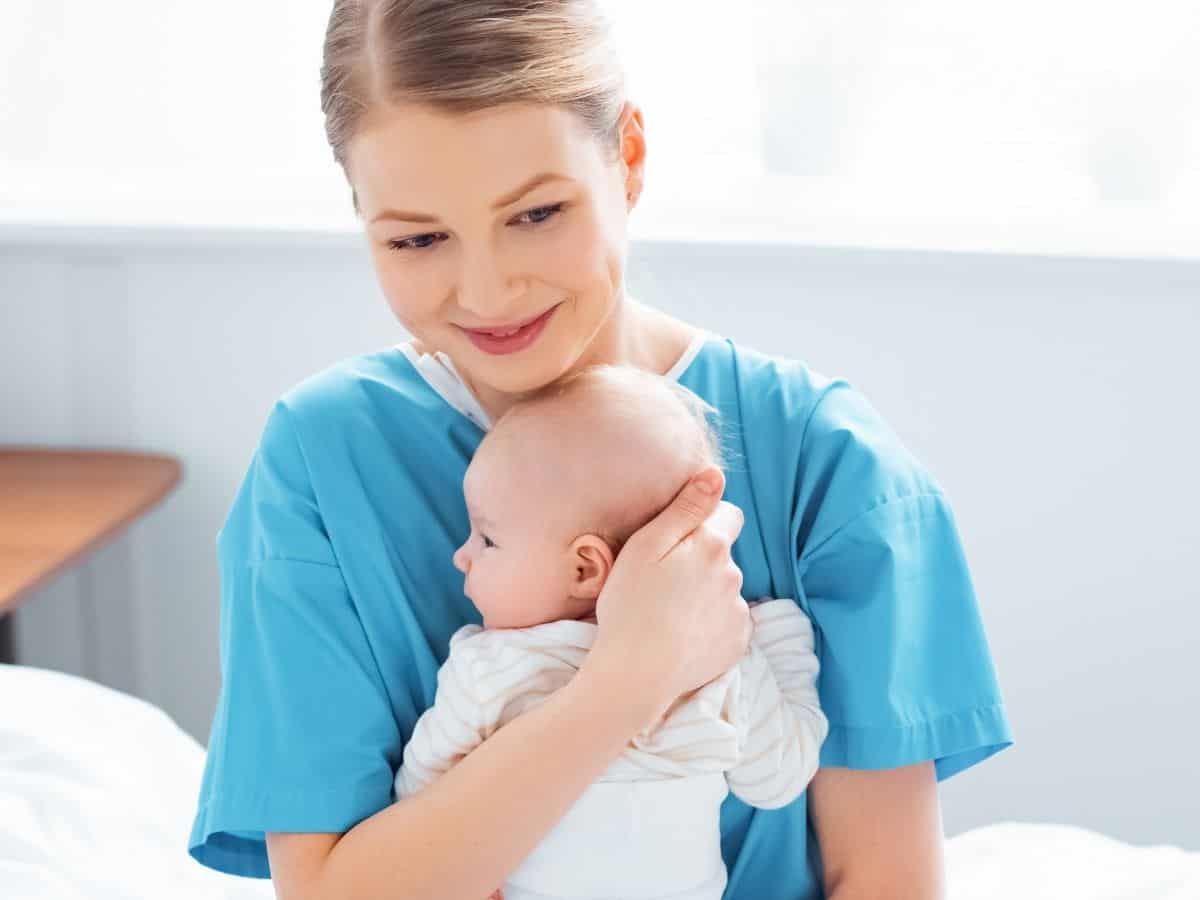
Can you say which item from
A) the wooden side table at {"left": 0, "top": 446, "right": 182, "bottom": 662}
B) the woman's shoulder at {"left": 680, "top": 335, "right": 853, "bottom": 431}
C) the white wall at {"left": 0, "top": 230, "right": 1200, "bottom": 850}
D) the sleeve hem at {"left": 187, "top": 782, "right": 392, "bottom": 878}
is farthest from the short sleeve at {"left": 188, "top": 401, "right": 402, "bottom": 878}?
the white wall at {"left": 0, "top": 230, "right": 1200, "bottom": 850}

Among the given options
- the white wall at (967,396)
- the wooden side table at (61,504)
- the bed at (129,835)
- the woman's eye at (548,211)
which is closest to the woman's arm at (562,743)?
the woman's eye at (548,211)

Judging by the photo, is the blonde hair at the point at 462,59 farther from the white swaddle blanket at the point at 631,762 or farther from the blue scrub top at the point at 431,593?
the white swaddle blanket at the point at 631,762

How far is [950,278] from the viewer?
2.18m

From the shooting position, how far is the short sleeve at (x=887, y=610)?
123cm

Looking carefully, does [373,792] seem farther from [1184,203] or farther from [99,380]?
[1184,203]

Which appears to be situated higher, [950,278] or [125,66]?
[125,66]

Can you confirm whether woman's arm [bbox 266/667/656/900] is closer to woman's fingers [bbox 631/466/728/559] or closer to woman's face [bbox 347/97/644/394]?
woman's fingers [bbox 631/466/728/559]

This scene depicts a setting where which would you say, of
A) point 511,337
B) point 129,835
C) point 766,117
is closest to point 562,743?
point 511,337

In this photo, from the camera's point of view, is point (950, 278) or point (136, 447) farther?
point (136, 447)

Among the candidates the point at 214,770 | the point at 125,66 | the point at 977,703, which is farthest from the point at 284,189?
the point at 977,703

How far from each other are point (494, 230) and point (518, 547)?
24cm

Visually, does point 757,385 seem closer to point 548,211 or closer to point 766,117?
point 548,211

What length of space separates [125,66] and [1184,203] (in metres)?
1.67

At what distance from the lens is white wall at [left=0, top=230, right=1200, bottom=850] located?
7.16ft
